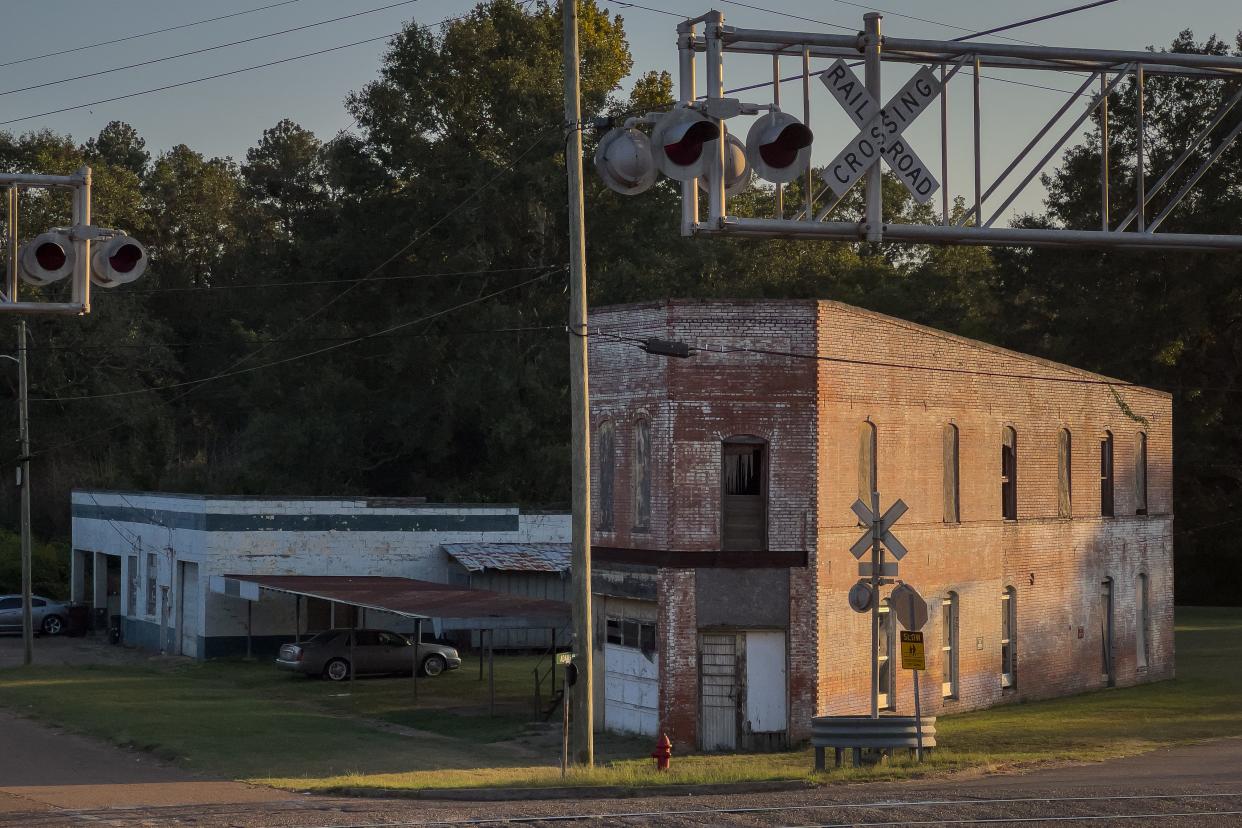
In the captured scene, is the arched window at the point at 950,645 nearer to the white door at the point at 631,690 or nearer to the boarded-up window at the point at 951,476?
the boarded-up window at the point at 951,476

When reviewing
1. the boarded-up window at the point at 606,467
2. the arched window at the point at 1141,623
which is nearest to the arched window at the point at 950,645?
the boarded-up window at the point at 606,467

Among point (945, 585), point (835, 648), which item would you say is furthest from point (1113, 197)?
point (835, 648)

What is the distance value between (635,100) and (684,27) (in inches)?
2241

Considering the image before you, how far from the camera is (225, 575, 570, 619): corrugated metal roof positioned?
107 feet

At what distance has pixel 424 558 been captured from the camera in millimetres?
48562

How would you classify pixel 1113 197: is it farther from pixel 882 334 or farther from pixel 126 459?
pixel 126 459

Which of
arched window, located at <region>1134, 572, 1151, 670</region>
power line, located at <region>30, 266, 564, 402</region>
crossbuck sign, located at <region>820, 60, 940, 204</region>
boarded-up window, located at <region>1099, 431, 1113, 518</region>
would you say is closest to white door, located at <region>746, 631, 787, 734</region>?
boarded-up window, located at <region>1099, 431, 1113, 518</region>

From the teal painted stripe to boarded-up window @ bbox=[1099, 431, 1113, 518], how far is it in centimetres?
1892

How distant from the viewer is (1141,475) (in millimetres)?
40625

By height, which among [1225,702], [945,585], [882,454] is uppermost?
[882,454]

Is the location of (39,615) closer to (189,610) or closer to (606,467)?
(189,610)

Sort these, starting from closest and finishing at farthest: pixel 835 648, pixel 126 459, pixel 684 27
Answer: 1. pixel 684 27
2. pixel 835 648
3. pixel 126 459

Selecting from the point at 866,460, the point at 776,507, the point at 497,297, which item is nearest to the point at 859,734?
the point at 776,507

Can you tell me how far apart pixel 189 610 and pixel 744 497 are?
24.0 metres
